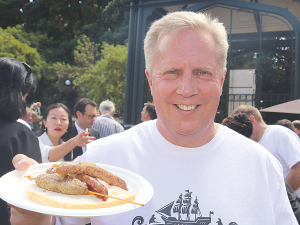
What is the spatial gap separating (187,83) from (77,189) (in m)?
0.71

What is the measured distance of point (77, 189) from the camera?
1046 mm

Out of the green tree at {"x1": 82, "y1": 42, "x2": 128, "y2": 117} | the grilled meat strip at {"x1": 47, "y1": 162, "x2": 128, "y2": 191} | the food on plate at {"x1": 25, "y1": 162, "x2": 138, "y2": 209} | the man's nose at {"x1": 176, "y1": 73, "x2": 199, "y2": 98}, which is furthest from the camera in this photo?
the green tree at {"x1": 82, "y1": 42, "x2": 128, "y2": 117}

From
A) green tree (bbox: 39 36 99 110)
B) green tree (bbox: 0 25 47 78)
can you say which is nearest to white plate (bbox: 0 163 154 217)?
green tree (bbox: 0 25 47 78)

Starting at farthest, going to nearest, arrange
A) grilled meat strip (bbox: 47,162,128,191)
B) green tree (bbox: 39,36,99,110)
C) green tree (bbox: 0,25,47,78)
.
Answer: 1. green tree (bbox: 39,36,99,110)
2. green tree (bbox: 0,25,47,78)
3. grilled meat strip (bbox: 47,162,128,191)

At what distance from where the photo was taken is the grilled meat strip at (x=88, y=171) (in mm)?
1078

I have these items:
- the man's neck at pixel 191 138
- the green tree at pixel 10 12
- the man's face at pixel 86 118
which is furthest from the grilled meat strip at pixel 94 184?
the green tree at pixel 10 12

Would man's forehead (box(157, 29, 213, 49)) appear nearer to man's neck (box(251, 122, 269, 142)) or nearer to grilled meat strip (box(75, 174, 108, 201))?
grilled meat strip (box(75, 174, 108, 201))

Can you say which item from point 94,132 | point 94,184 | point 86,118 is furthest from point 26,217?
point 86,118

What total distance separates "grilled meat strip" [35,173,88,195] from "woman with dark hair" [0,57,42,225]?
3.36 feet

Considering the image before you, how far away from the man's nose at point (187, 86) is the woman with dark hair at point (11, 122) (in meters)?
1.33

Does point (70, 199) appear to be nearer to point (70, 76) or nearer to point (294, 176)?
point (294, 176)

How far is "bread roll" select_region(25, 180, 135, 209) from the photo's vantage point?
0.96 meters

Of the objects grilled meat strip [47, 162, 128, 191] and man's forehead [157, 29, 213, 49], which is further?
man's forehead [157, 29, 213, 49]

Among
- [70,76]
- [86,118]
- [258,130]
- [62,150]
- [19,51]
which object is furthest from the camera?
[70,76]
